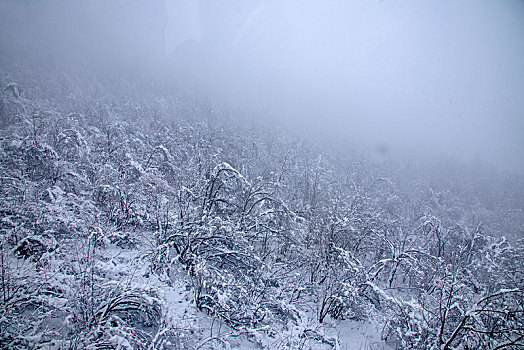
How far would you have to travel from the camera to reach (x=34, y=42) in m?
34.3

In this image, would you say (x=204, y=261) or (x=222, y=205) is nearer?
(x=204, y=261)

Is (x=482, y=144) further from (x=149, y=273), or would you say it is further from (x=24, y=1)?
(x=24, y=1)

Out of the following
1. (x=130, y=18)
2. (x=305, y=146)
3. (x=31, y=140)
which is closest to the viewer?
(x=31, y=140)

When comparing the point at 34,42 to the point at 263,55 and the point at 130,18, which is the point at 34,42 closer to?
the point at 130,18

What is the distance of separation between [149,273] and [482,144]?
82589 millimetres

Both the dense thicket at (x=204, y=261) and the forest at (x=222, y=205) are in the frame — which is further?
the forest at (x=222, y=205)

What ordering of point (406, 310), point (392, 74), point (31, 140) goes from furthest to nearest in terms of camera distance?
point (392, 74)
point (31, 140)
point (406, 310)

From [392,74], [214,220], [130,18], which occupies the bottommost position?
[214,220]

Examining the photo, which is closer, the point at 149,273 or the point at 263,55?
the point at 149,273

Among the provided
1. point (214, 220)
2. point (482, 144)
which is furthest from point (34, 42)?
point (482, 144)

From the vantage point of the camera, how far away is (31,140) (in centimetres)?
732

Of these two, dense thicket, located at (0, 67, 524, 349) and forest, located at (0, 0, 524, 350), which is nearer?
dense thicket, located at (0, 67, 524, 349)


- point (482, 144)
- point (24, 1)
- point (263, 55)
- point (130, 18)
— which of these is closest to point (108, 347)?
point (24, 1)

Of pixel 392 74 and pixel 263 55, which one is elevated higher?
pixel 392 74
